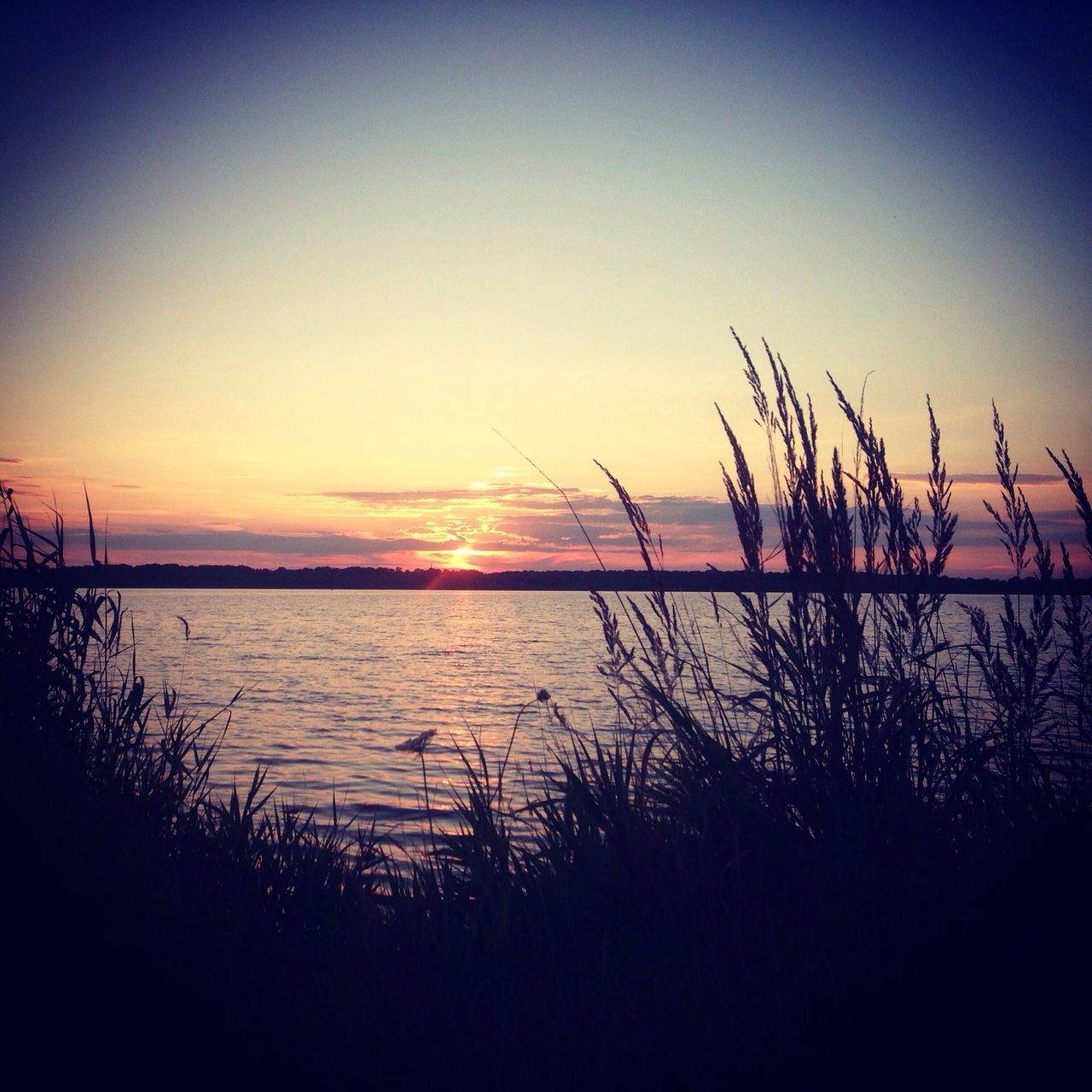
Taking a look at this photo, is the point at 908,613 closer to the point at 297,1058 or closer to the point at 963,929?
the point at 963,929

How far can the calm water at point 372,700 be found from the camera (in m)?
11.3

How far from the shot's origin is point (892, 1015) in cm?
229

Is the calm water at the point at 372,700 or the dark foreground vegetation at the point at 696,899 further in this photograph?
the calm water at the point at 372,700

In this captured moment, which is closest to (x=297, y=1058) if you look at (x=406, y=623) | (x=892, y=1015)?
(x=892, y=1015)

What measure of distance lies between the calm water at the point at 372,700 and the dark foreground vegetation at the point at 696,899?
79 centimetres

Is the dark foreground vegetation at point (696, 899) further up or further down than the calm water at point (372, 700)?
further up

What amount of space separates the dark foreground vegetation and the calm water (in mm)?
794

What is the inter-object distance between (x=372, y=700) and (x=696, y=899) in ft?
69.7

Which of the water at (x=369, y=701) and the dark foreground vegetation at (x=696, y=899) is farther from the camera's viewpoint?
the water at (x=369, y=701)

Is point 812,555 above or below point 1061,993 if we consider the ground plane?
above

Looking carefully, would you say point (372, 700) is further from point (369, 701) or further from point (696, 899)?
point (696, 899)

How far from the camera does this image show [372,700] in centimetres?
2289

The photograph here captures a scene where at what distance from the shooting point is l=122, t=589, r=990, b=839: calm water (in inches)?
445

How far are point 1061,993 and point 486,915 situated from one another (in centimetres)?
187
